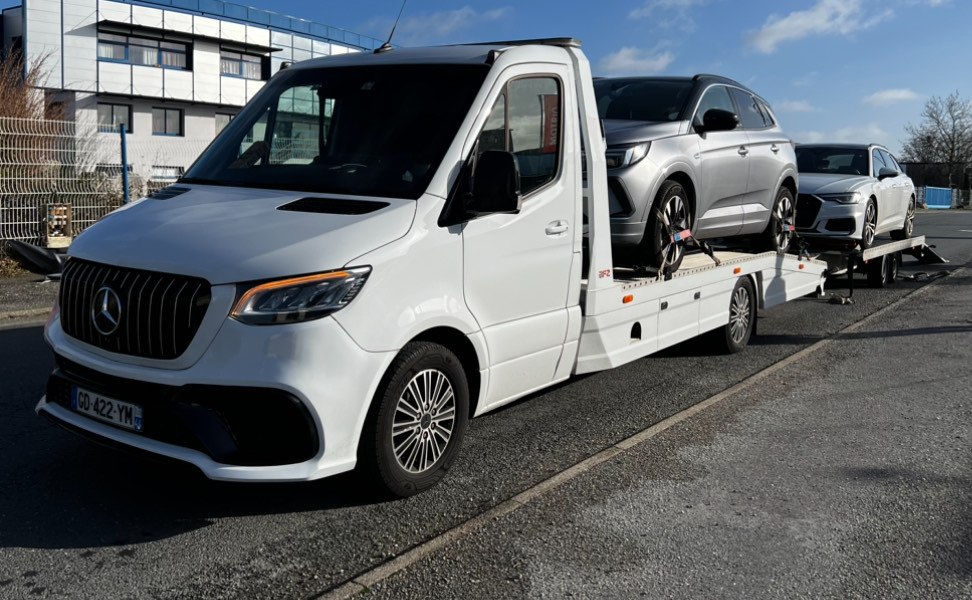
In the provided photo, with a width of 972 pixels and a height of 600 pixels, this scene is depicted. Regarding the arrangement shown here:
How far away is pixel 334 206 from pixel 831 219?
891 cm

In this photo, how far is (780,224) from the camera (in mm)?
9086

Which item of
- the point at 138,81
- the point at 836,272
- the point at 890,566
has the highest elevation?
the point at 138,81

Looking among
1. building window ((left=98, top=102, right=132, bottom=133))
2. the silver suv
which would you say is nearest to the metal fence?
the silver suv

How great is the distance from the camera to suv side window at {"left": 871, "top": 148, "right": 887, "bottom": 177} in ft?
42.0

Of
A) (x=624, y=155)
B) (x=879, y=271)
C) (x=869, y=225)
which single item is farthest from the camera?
(x=879, y=271)

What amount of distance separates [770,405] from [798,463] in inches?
54.0

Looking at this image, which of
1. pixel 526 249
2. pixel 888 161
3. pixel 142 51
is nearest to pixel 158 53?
pixel 142 51

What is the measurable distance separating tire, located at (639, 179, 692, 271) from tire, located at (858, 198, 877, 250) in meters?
5.69

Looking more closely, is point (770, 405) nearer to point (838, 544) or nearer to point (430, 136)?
point (838, 544)

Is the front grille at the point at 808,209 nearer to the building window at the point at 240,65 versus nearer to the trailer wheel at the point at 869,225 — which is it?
the trailer wheel at the point at 869,225

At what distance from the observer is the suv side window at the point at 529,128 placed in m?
4.88

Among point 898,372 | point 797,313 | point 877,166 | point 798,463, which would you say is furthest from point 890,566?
point 877,166

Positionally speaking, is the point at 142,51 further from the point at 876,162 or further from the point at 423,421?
the point at 423,421

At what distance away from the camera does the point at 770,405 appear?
6.53 meters
